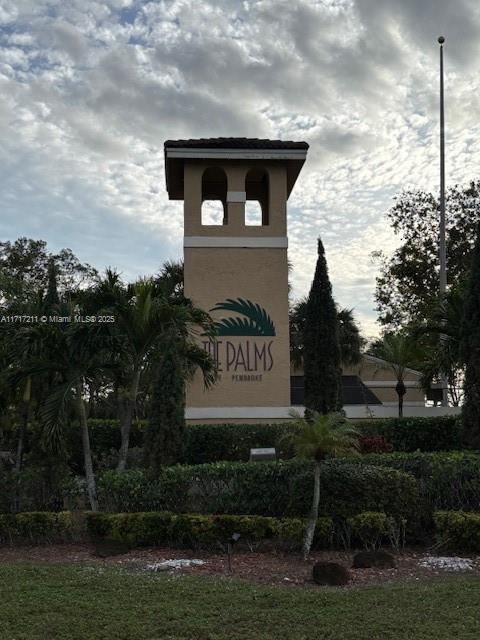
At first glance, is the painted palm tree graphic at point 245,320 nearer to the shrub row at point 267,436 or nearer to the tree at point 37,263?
the shrub row at point 267,436

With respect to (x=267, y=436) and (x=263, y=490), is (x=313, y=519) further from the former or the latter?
(x=267, y=436)

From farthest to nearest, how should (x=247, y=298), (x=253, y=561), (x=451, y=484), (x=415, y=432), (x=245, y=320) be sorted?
(x=247, y=298) → (x=245, y=320) → (x=415, y=432) → (x=451, y=484) → (x=253, y=561)

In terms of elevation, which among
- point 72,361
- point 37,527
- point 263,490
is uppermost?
point 72,361

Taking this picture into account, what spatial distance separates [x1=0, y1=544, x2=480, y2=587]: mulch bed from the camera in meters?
8.52

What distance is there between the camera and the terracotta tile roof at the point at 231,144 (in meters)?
20.3

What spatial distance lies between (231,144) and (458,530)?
46.2 feet

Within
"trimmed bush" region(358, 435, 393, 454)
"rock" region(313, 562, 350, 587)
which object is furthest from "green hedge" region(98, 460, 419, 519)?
"trimmed bush" region(358, 435, 393, 454)

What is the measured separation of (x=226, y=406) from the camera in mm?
19766

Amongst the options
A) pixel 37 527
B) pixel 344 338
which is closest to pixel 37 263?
pixel 344 338

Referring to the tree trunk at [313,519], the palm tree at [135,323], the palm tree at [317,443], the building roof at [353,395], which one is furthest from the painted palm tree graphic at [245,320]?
the tree trunk at [313,519]

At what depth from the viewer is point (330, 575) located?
26.6ft

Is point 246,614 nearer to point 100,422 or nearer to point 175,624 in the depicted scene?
point 175,624

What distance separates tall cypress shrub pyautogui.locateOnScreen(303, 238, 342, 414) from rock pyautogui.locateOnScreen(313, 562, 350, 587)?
29.1 ft

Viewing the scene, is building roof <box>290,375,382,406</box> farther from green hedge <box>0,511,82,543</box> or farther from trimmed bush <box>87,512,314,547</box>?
trimmed bush <box>87,512,314,547</box>
